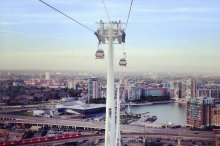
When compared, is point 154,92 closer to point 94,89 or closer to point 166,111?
point 166,111

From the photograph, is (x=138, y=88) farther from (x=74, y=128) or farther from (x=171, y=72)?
(x=74, y=128)


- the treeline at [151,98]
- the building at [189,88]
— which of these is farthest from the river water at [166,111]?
the building at [189,88]

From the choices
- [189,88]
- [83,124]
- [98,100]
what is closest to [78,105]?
[98,100]

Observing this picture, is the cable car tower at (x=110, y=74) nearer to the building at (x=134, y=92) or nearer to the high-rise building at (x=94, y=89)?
the high-rise building at (x=94, y=89)

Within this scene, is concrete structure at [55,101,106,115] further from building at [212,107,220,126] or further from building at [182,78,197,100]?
building at [212,107,220,126]

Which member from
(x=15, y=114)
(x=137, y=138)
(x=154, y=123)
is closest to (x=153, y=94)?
(x=154, y=123)

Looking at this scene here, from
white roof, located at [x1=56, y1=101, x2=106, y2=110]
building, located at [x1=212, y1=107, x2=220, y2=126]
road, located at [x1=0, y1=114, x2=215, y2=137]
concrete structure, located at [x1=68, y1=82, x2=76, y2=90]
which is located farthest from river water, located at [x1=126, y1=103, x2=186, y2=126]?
concrete structure, located at [x1=68, y1=82, x2=76, y2=90]
